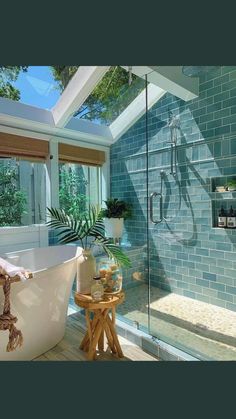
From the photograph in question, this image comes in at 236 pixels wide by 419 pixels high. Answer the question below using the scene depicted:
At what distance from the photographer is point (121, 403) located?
1599 millimetres

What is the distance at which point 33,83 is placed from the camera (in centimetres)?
326

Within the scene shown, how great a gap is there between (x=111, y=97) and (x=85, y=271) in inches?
102

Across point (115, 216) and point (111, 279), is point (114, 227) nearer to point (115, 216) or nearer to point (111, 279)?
point (115, 216)

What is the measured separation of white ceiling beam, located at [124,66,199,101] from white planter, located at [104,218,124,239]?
6.20ft

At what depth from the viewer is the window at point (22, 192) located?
338 cm

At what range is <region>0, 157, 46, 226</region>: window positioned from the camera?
338 cm

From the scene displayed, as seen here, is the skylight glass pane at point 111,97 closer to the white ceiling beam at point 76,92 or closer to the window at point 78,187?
the white ceiling beam at point 76,92

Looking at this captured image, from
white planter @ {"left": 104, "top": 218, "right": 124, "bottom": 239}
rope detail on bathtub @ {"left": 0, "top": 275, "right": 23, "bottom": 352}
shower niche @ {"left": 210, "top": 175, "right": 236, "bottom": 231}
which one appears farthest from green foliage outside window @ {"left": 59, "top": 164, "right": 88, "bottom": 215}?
rope detail on bathtub @ {"left": 0, "top": 275, "right": 23, "bottom": 352}

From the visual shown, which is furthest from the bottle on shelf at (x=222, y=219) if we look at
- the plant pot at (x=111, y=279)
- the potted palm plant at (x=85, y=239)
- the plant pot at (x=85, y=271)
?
the plant pot at (x=85, y=271)

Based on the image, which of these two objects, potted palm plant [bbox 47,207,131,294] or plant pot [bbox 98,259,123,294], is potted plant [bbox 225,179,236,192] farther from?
plant pot [bbox 98,259,123,294]

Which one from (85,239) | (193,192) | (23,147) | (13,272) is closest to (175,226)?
(193,192)
